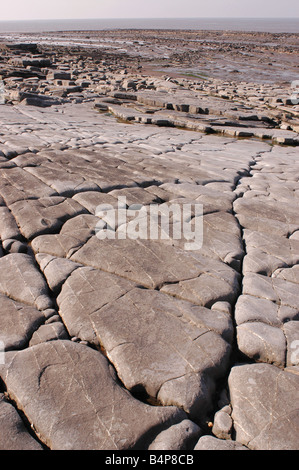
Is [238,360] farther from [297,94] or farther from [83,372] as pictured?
[297,94]

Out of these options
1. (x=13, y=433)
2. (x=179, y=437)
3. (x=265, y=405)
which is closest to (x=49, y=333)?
(x=13, y=433)

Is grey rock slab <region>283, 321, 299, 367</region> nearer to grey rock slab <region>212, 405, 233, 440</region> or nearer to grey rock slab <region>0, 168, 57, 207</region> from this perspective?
grey rock slab <region>212, 405, 233, 440</region>

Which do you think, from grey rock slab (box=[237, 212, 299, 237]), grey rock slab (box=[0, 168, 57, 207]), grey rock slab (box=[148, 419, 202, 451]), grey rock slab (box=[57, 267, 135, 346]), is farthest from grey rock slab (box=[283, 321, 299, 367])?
grey rock slab (box=[0, 168, 57, 207])

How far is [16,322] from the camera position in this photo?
293 centimetres

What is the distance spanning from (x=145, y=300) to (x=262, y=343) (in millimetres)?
978

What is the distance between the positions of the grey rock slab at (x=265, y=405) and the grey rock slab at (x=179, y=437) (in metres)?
0.26

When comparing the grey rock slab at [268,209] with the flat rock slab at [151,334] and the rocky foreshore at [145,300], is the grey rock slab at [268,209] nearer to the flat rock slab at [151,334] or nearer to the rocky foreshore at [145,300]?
the rocky foreshore at [145,300]

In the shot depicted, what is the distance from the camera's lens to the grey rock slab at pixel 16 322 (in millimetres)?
2771

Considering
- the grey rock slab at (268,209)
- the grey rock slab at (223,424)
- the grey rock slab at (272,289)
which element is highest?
the grey rock slab at (268,209)

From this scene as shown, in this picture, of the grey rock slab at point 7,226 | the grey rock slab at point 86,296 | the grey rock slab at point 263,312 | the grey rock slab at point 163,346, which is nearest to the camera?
the grey rock slab at point 163,346

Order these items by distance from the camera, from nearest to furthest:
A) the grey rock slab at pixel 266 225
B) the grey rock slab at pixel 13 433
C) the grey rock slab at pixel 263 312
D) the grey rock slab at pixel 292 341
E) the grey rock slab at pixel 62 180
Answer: the grey rock slab at pixel 13 433
the grey rock slab at pixel 292 341
the grey rock slab at pixel 263 312
the grey rock slab at pixel 266 225
the grey rock slab at pixel 62 180

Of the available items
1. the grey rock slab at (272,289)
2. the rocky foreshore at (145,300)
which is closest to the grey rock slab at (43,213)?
the rocky foreshore at (145,300)
